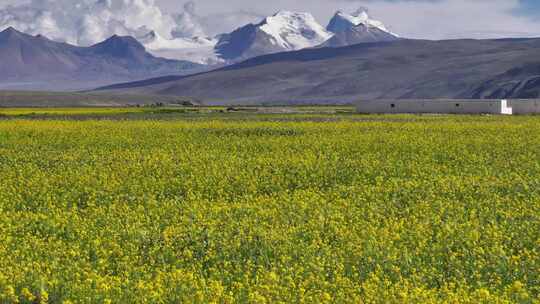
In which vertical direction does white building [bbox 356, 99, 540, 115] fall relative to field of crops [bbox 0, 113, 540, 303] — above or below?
above

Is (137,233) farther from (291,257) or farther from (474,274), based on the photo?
(474,274)

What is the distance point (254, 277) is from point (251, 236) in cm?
197

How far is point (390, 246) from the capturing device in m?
13.5

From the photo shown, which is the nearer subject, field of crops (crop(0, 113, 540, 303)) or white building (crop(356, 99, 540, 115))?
field of crops (crop(0, 113, 540, 303))

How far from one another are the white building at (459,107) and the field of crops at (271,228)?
5417cm

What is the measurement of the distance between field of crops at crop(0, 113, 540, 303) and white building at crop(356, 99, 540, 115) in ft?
178

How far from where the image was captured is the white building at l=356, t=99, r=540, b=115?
81750 millimetres

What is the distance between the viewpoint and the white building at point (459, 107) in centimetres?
8175

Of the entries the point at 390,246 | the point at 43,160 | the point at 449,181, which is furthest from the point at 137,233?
the point at 43,160

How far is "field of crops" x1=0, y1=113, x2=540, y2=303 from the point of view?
11.0 meters

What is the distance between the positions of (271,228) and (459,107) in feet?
236

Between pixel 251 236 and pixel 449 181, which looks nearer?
pixel 251 236

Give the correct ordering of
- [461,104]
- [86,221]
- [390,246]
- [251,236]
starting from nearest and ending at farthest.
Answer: [390,246], [251,236], [86,221], [461,104]

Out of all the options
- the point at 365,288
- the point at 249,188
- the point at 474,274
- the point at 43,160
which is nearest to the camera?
the point at 365,288
